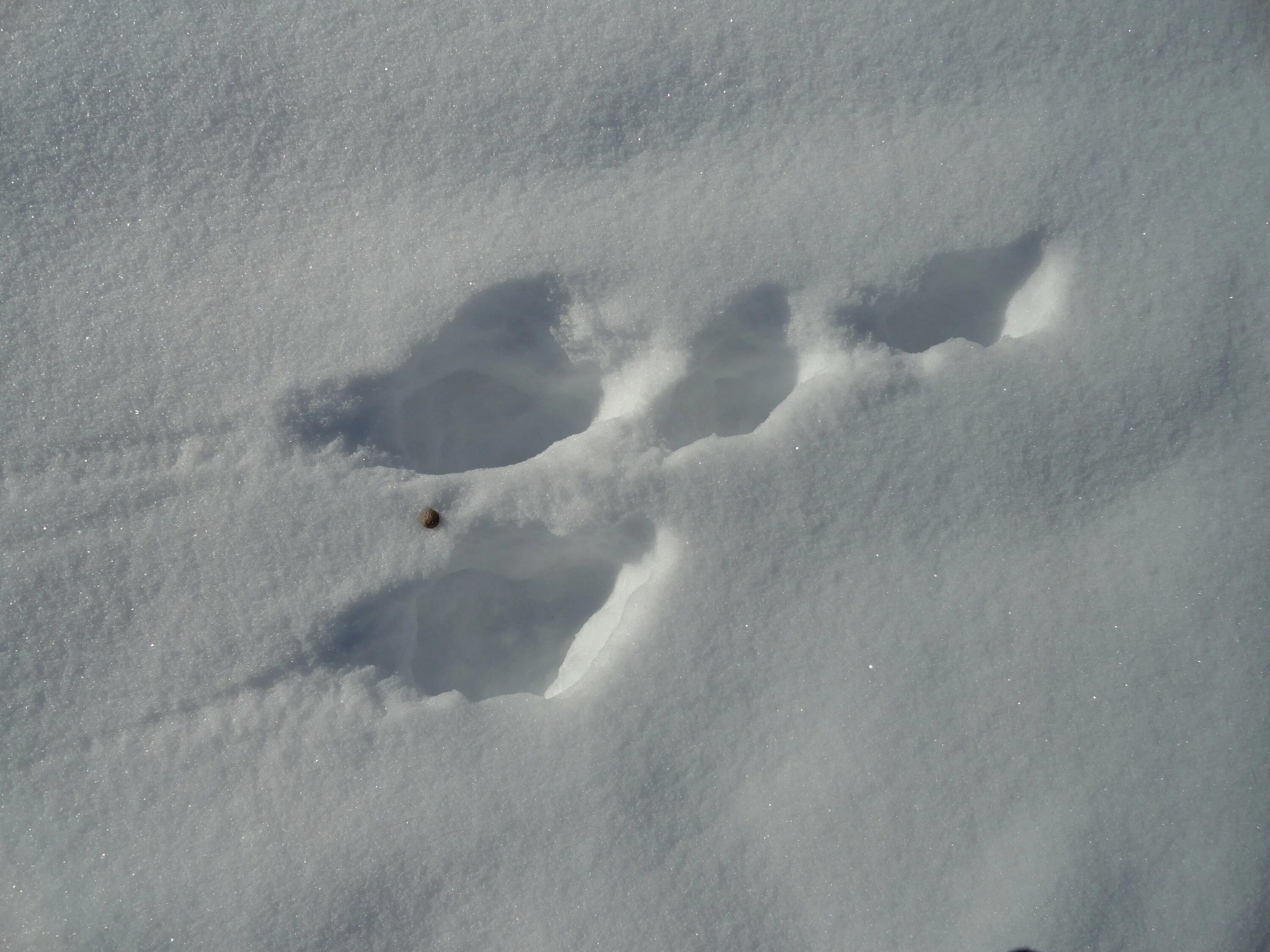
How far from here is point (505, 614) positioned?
4.68 feet

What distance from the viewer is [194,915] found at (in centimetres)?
122

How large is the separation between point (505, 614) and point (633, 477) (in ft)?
1.16

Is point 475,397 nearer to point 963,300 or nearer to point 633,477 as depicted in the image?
point 633,477

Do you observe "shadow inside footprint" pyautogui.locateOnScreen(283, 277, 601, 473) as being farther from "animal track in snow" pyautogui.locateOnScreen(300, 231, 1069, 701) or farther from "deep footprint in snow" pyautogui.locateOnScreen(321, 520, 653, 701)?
"deep footprint in snow" pyautogui.locateOnScreen(321, 520, 653, 701)

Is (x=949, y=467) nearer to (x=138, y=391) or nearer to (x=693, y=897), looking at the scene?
(x=693, y=897)

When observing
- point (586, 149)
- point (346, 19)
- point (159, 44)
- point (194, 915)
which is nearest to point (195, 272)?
point (159, 44)

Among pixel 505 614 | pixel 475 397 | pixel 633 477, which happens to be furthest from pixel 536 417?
pixel 505 614

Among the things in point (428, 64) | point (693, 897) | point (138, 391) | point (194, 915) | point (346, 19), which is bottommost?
point (693, 897)

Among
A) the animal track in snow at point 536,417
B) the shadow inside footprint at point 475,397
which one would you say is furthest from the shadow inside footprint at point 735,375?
the shadow inside footprint at point 475,397

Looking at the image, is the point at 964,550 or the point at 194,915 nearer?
the point at 194,915

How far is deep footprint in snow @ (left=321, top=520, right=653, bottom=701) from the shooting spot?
4.33 ft

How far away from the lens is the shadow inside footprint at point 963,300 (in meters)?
1.41

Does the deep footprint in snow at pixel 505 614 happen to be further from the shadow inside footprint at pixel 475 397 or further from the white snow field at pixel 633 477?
the shadow inside footprint at pixel 475 397

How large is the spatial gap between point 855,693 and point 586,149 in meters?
1.01
